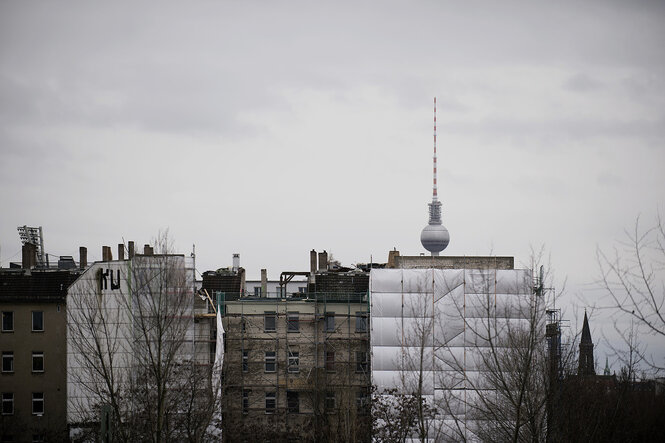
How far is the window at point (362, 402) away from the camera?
168 feet

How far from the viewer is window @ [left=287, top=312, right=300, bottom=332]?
57.8m

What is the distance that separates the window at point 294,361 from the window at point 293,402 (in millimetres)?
1454

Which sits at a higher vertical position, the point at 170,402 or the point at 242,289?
the point at 242,289

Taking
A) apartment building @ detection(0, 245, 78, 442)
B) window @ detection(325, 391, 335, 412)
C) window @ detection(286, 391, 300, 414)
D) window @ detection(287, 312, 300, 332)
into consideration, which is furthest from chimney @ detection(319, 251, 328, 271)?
apartment building @ detection(0, 245, 78, 442)

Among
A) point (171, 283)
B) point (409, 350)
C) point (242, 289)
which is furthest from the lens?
point (242, 289)

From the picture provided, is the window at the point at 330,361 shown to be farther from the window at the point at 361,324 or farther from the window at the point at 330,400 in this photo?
the window at the point at 361,324

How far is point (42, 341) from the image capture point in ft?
180

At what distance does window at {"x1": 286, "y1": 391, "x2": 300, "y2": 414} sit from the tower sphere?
11822 cm

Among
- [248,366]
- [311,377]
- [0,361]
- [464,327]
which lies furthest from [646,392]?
[0,361]

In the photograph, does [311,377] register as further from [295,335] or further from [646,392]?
[646,392]

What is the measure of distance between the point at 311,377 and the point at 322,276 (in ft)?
22.6

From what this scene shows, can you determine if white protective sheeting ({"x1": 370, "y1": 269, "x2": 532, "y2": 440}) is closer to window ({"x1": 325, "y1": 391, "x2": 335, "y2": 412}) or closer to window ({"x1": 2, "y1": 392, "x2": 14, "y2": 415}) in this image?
window ({"x1": 325, "y1": 391, "x2": 335, "y2": 412})

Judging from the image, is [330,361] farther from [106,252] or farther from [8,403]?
[106,252]

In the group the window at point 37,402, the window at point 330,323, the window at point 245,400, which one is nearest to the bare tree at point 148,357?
the window at point 37,402
